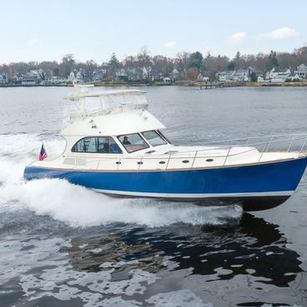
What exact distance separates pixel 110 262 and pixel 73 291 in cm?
181

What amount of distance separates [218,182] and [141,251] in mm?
3244

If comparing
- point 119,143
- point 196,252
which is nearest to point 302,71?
point 119,143

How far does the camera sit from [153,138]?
679 inches

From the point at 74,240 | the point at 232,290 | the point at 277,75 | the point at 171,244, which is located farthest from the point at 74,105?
the point at 277,75

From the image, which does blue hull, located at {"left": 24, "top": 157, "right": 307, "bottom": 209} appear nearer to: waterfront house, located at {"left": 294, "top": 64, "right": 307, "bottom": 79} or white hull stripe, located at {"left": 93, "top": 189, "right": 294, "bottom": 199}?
white hull stripe, located at {"left": 93, "top": 189, "right": 294, "bottom": 199}

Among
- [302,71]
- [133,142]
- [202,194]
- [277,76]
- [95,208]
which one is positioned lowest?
[95,208]

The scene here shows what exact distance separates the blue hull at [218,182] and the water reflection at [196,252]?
106 centimetres

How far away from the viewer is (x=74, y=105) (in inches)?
720

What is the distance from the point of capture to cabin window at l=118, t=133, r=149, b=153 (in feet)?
54.3

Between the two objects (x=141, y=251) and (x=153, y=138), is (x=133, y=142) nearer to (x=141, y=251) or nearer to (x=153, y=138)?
(x=153, y=138)

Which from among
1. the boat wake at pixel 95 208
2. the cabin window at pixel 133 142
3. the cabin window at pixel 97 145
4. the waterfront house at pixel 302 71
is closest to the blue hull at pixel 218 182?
the boat wake at pixel 95 208

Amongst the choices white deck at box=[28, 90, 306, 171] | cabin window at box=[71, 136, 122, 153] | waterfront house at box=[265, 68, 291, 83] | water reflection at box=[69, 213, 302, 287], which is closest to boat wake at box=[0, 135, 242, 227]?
water reflection at box=[69, 213, 302, 287]

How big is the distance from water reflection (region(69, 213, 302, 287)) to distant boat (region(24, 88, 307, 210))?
1134 mm

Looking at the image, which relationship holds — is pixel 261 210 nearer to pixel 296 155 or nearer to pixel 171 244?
pixel 296 155
